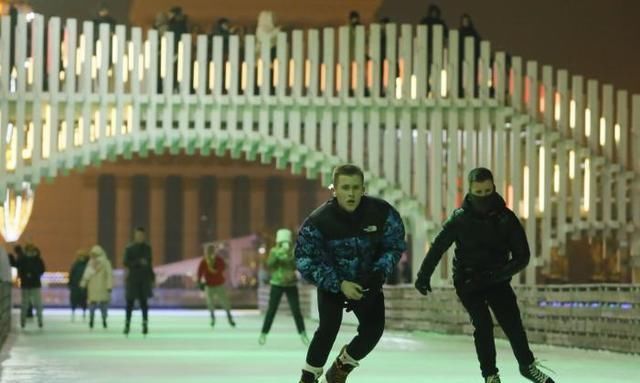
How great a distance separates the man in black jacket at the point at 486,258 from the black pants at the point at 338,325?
1.28 m

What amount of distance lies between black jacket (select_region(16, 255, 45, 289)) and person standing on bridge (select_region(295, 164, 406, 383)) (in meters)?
21.6

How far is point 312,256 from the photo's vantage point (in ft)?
37.0

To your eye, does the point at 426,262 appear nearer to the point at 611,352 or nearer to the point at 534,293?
the point at 611,352

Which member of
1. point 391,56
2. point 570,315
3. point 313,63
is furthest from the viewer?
point 313,63

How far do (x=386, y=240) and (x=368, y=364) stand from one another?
7.73m

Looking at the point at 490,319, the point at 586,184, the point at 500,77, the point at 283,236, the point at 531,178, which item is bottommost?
the point at 490,319

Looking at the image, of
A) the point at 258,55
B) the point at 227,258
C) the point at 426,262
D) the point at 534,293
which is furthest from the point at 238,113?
the point at 227,258

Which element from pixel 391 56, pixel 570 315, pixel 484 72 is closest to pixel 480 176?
pixel 570 315

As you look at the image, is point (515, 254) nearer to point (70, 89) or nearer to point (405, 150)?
point (405, 150)

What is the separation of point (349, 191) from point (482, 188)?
1844 mm

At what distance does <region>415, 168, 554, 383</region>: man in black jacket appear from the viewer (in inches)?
500

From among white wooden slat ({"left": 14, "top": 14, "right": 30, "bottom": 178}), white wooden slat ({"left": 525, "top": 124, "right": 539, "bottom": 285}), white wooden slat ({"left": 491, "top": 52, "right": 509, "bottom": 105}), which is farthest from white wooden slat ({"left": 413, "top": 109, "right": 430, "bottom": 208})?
white wooden slat ({"left": 14, "top": 14, "right": 30, "bottom": 178})

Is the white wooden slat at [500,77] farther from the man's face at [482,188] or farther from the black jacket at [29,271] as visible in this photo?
the man's face at [482,188]

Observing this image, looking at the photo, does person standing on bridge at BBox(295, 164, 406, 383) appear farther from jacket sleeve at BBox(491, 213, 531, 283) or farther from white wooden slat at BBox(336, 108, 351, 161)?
white wooden slat at BBox(336, 108, 351, 161)
